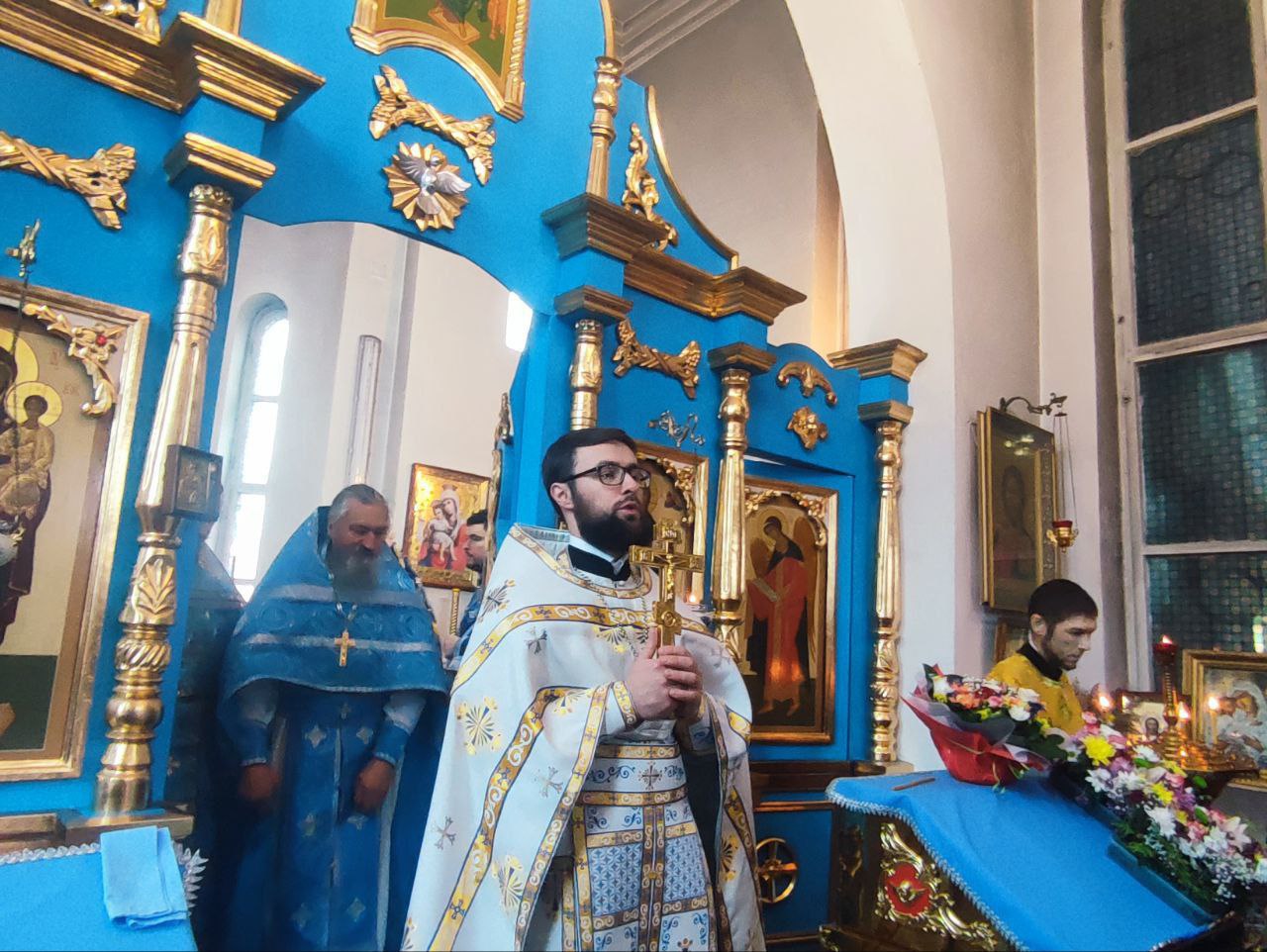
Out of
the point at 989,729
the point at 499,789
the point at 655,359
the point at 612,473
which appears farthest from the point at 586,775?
the point at 655,359

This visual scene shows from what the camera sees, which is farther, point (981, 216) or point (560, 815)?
point (981, 216)

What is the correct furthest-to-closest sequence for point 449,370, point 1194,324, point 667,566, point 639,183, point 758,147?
point 758,147, point 1194,324, point 449,370, point 639,183, point 667,566

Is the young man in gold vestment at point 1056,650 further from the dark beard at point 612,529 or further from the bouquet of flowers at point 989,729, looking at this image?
the dark beard at point 612,529

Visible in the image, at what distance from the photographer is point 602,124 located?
4.05 meters

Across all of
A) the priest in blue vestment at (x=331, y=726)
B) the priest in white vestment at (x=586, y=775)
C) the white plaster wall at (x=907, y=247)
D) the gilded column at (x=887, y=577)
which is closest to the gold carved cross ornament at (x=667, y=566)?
the priest in white vestment at (x=586, y=775)

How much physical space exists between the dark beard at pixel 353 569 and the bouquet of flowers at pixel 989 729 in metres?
1.98

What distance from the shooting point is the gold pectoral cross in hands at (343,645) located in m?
3.40

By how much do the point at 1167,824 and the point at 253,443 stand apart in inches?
150

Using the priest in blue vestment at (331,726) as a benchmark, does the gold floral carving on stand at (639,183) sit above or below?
above

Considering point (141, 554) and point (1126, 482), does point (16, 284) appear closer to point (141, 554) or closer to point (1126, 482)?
point (141, 554)

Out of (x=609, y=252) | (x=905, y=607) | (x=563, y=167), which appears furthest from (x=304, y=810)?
(x=905, y=607)

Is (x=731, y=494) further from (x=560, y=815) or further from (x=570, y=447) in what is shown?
(x=560, y=815)

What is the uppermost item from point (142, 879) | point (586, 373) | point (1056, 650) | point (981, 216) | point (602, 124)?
point (981, 216)

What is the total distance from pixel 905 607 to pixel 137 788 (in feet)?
11.6
